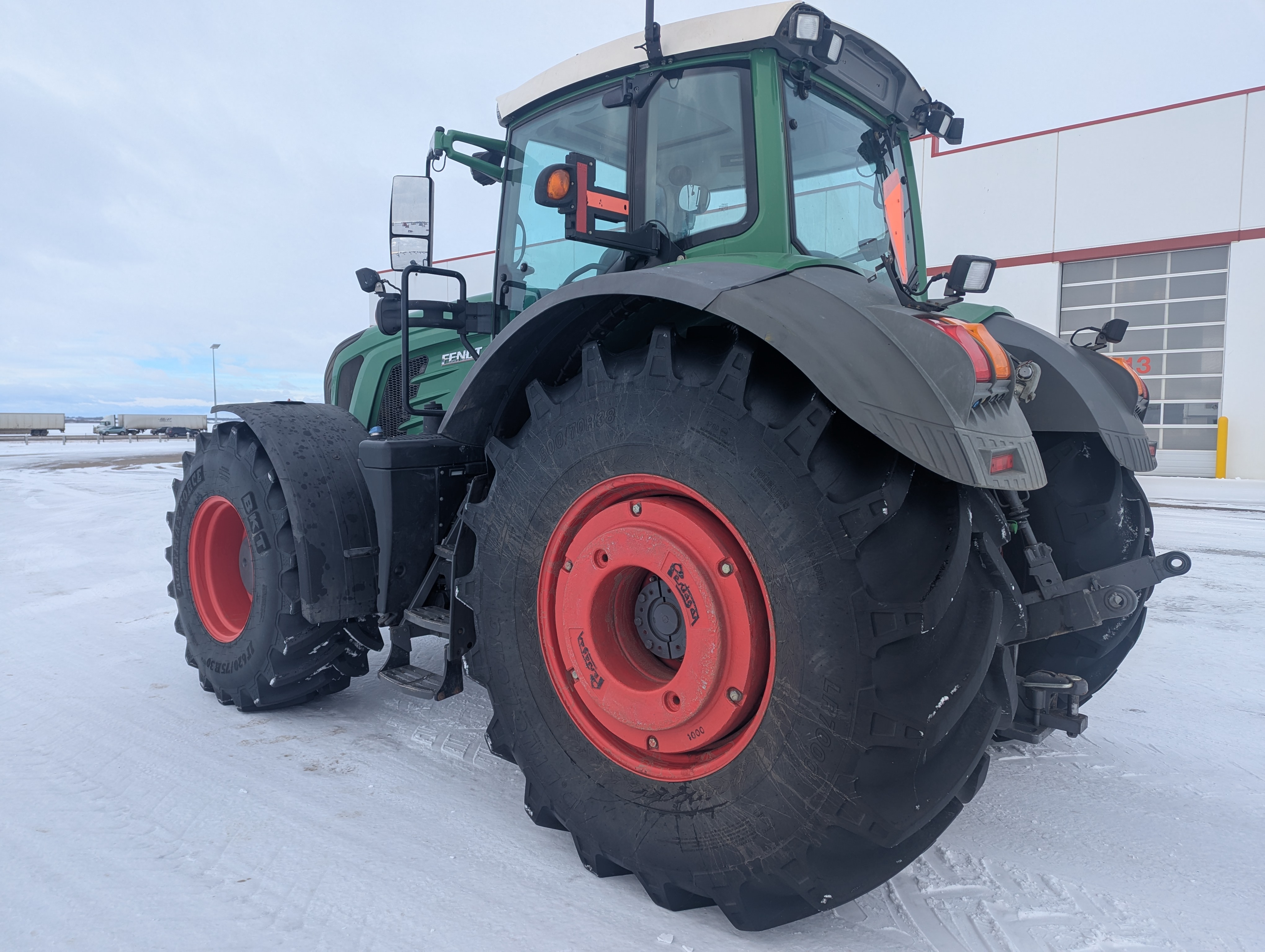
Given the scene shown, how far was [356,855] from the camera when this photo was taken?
2.09 metres

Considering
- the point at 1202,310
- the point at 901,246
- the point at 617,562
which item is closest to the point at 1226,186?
the point at 1202,310

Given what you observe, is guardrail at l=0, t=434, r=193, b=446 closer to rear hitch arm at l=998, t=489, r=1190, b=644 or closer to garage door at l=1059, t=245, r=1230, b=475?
garage door at l=1059, t=245, r=1230, b=475

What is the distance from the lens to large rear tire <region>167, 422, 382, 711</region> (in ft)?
9.89

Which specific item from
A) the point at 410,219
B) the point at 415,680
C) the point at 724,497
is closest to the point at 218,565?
the point at 415,680

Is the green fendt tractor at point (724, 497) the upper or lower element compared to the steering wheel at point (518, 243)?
lower

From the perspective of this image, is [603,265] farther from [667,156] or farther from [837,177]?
[837,177]

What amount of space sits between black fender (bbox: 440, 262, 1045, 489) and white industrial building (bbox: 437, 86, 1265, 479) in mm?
13299

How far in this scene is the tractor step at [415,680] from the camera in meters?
2.70

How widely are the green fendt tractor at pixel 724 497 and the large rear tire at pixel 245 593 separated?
18 mm

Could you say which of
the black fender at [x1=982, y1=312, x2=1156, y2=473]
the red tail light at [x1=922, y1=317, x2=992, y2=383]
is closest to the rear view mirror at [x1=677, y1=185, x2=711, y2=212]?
the red tail light at [x1=922, y1=317, x2=992, y2=383]

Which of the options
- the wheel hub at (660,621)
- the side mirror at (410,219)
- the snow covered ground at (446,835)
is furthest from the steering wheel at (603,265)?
→ the snow covered ground at (446,835)

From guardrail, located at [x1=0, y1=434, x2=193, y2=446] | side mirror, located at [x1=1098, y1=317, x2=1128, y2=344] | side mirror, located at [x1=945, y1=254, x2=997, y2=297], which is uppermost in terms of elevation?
side mirror, located at [x1=945, y1=254, x2=997, y2=297]

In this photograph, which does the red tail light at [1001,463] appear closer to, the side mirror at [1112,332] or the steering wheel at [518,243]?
the side mirror at [1112,332]

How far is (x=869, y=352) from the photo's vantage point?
164 cm
